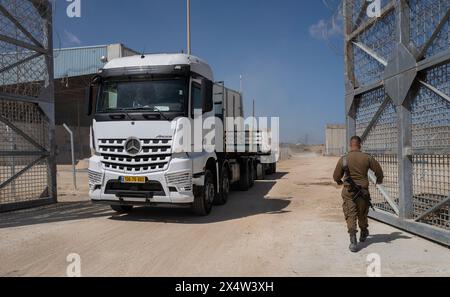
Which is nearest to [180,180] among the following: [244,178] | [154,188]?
[154,188]

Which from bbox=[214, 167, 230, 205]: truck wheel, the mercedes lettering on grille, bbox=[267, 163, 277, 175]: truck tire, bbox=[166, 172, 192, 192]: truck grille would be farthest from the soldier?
bbox=[267, 163, 277, 175]: truck tire

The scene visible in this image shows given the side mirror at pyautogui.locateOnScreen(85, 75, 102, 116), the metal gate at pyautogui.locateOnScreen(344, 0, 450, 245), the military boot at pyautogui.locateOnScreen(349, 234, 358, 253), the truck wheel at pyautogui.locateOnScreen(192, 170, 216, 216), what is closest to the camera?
the military boot at pyautogui.locateOnScreen(349, 234, 358, 253)

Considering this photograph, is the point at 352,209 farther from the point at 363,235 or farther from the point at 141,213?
the point at 141,213

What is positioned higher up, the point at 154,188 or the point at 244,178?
the point at 154,188

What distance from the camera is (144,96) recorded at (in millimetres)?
7996

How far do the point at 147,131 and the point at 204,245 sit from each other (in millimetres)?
2648

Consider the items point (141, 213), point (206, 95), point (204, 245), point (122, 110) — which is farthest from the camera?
point (141, 213)

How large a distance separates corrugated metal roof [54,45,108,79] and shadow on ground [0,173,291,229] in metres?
17.1

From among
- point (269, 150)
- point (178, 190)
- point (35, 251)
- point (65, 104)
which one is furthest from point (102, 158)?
point (65, 104)

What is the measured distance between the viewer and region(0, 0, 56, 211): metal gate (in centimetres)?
981

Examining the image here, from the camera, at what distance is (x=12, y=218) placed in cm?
882

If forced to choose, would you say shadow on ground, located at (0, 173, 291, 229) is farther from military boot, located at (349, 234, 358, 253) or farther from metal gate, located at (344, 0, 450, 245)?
military boot, located at (349, 234, 358, 253)
